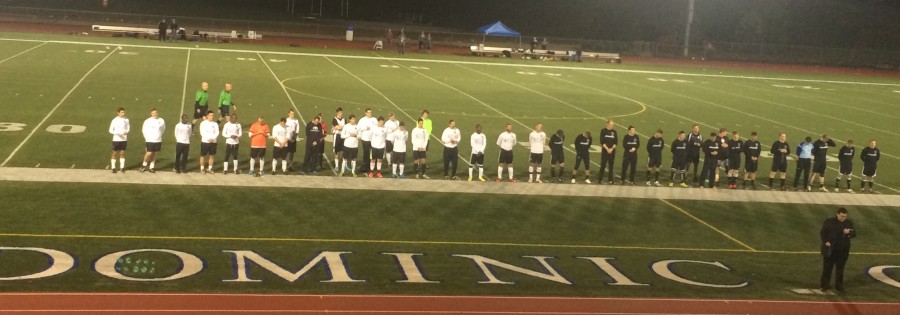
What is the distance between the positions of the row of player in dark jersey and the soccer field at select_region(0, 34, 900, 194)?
104 centimetres

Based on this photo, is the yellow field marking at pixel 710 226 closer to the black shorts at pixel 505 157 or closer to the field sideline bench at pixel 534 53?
the black shorts at pixel 505 157

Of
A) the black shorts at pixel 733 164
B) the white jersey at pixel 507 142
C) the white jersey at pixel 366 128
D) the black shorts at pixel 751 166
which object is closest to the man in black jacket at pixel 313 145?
the white jersey at pixel 366 128

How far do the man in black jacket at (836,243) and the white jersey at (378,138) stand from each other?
1119 cm

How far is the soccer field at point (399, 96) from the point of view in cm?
3052

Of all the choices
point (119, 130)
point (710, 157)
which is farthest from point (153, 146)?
point (710, 157)

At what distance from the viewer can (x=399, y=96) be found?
42.3m

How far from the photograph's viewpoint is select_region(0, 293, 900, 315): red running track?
14195 millimetres

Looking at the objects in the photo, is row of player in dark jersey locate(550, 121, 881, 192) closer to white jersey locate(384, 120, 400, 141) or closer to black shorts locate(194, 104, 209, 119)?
white jersey locate(384, 120, 400, 141)

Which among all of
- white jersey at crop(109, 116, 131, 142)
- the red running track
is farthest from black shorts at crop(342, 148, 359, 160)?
the red running track

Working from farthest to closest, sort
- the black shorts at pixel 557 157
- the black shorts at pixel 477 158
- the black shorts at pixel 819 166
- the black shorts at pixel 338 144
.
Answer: the black shorts at pixel 819 166, the black shorts at pixel 557 157, the black shorts at pixel 477 158, the black shorts at pixel 338 144

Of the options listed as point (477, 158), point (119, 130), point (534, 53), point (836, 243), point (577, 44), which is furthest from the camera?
point (577, 44)

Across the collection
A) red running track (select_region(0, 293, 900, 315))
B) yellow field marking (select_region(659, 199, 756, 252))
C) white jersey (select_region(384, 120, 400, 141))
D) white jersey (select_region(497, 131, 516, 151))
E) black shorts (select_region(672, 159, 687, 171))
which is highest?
white jersey (select_region(384, 120, 400, 141))

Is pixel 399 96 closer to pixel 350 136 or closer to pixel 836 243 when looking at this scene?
pixel 350 136

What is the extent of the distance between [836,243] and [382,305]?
6.78 meters
